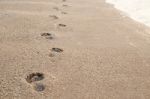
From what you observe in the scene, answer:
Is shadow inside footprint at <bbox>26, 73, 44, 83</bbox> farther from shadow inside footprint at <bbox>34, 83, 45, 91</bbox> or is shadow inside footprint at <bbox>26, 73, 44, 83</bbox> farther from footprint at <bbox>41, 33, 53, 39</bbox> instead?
footprint at <bbox>41, 33, 53, 39</bbox>

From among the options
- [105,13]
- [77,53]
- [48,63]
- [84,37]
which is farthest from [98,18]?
[48,63]

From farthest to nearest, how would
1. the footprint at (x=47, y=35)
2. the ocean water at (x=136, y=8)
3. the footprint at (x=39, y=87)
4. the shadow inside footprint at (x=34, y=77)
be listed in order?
the ocean water at (x=136, y=8), the footprint at (x=47, y=35), the shadow inside footprint at (x=34, y=77), the footprint at (x=39, y=87)

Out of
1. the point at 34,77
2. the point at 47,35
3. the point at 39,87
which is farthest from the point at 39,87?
the point at 47,35

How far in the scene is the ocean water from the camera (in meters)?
4.96

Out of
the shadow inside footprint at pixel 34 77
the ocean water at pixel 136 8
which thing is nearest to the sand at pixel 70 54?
the shadow inside footprint at pixel 34 77

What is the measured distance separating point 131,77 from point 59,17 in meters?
1.89

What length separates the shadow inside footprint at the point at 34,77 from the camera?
2442 millimetres

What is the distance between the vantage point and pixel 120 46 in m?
3.34

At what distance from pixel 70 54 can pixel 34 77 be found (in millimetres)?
632

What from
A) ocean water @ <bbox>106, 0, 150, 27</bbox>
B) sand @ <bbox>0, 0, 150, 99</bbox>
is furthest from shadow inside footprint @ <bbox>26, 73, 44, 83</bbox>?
ocean water @ <bbox>106, 0, 150, 27</bbox>

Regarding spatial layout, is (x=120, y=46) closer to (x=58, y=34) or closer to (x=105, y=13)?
(x=58, y=34)

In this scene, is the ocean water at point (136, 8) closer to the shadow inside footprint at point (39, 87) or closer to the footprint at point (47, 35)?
the footprint at point (47, 35)

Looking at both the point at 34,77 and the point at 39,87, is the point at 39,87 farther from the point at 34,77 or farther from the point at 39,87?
the point at 34,77

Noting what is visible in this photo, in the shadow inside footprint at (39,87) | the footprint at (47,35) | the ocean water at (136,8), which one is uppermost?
the shadow inside footprint at (39,87)
